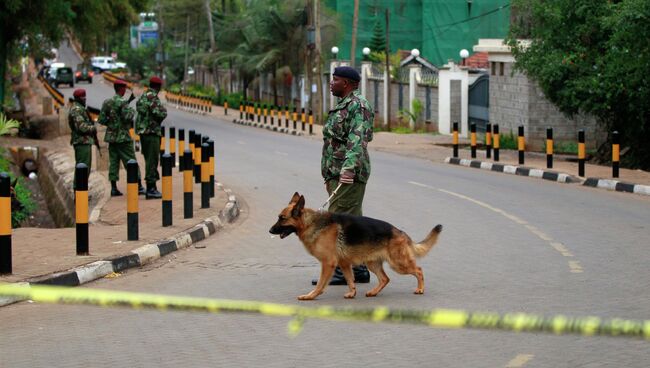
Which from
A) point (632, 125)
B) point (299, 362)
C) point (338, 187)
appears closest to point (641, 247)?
point (338, 187)

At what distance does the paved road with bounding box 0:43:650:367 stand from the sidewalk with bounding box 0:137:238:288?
0.29 m

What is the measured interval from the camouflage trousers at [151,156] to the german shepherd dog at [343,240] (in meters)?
8.36

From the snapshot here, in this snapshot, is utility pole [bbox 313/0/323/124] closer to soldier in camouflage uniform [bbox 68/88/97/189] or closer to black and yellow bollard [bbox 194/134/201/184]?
black and yellow bollard [bbox 194/134/201/184]

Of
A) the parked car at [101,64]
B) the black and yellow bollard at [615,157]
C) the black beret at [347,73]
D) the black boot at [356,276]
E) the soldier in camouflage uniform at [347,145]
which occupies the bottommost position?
the black boot at [356,276]

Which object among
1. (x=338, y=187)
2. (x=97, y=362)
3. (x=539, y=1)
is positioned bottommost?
(x=97, y=362)

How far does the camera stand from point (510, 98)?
33375mm

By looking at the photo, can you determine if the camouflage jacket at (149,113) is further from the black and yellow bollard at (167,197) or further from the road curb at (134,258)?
the black and yellow bollard at (167,197)

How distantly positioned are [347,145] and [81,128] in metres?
8.49

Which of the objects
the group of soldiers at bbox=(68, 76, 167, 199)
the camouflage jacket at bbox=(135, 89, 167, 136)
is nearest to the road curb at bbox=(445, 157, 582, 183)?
the group of soldiers at bbox=(68, 76, 167, 199)

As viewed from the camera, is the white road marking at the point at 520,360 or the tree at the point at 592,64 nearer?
the white road marking at the point at 520,360

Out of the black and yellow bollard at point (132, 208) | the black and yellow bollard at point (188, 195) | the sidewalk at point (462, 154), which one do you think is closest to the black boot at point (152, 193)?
the black and yellow bollard at point (188, 195)

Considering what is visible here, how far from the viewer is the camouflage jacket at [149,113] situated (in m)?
17.3

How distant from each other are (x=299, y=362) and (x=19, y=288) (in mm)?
A: 3367

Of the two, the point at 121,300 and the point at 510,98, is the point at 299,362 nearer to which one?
the point at 121,300
